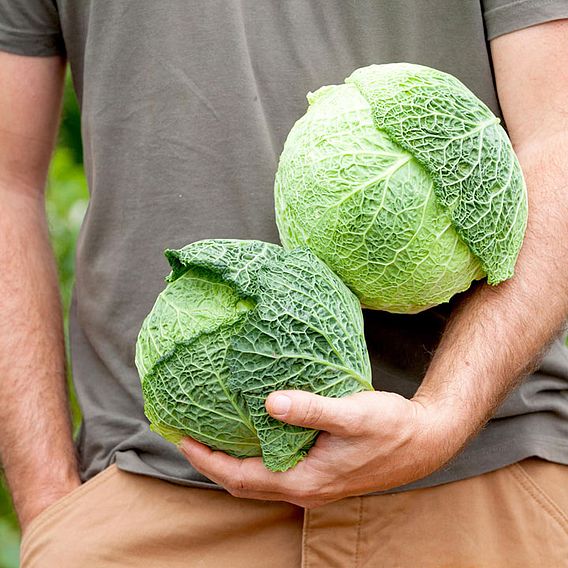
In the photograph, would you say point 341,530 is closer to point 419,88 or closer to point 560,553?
point 560,553

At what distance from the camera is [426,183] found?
1.59 metres

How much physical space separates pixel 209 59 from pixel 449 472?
1.23 m

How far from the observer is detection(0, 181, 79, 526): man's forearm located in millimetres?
2369

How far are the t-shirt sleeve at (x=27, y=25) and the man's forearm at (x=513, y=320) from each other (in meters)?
1.45

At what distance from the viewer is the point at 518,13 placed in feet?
6.57

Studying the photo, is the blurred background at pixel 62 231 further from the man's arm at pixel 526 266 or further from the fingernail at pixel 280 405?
the fingernail at pixel 280 405

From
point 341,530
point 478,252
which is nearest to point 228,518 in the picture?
point 341,530

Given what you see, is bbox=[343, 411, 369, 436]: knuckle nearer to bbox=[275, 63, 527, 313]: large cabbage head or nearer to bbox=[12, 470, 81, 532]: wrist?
bbox=[275, 63, 527, 313]: large cabbage head

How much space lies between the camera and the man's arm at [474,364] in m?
1.59

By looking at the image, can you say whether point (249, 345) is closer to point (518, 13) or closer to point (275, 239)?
point (275, 239)

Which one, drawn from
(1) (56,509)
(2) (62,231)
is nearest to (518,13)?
(1) (56,509)

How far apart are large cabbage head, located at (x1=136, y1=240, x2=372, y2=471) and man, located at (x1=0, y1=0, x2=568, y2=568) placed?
15.4 inches

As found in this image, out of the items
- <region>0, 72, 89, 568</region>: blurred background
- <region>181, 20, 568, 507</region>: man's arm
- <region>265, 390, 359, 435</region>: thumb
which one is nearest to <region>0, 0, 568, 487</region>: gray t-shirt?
<region>181, 20, 568, 507</region>: man's arm

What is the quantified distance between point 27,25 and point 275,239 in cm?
103
